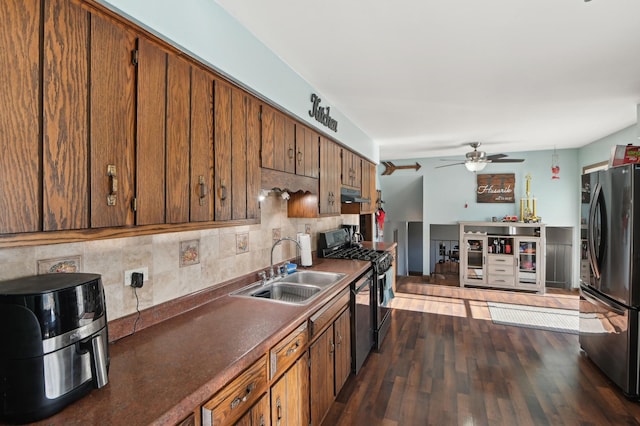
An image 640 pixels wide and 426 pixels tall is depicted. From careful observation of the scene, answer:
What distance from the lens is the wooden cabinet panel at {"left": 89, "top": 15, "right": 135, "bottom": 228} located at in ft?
3.44

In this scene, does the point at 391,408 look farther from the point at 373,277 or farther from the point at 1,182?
the point at 1,182

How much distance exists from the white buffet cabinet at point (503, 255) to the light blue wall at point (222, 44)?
4578 mm

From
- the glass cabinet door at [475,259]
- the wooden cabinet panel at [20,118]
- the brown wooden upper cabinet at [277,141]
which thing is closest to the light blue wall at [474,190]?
the glass cabinet door at [475,259]

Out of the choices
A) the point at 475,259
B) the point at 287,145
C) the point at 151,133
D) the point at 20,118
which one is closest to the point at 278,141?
the point at 287,145

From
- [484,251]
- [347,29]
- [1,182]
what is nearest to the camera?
[1,182]

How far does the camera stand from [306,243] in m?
2.89

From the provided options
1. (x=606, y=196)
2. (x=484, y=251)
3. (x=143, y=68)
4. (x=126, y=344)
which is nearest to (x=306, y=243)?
(x=126, y=344)

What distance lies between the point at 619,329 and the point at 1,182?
395cm

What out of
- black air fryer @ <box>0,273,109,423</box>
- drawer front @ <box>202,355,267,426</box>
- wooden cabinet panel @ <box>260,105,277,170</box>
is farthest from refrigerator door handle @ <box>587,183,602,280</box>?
black air fryer @ <box>0,273,109,423</box>

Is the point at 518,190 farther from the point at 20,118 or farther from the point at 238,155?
the point at 20,118

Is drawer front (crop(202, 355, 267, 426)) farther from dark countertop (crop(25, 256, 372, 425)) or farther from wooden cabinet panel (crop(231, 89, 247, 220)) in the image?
wooden cabinet panel (crop(231, 89, 247, 220))

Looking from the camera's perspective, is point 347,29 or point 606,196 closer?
point 347,29

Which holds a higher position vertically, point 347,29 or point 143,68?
point 347,29

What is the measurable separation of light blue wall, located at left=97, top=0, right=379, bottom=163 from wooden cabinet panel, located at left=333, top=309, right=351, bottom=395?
1648 millimetres
